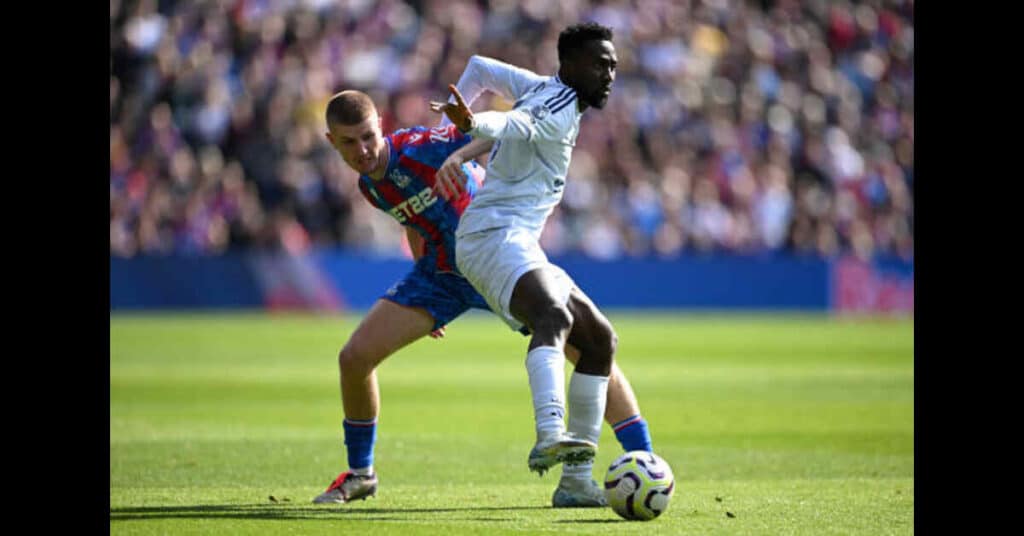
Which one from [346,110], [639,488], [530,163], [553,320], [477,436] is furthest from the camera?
[477,436]

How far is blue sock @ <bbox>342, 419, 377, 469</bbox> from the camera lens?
8.68 metres

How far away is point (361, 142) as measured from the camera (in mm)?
8531

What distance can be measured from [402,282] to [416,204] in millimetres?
469

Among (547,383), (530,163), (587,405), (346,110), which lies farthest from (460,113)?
(587,405)

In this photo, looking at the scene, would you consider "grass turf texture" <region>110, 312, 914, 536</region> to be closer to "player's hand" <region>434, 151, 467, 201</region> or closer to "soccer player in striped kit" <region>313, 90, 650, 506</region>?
"soccer player in striped kit" <region>313, 90, 650, 506</region>

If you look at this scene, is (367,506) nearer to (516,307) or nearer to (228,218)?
(516,307)

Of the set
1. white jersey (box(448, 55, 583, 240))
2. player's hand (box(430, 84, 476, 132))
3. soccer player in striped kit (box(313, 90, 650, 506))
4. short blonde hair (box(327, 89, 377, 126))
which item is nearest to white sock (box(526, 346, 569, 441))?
white jersey (box(448, 55, 583, 240))

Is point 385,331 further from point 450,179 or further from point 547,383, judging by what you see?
point 547,383

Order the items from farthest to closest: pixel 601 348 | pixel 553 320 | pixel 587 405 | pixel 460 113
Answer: pixel 601 348 → pixel 587 405 → pixel 553 320 → pixel 460 113

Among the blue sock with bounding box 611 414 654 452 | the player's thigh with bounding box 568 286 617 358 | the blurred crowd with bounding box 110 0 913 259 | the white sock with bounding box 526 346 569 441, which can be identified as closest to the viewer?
the white sock with bounding box 526 346 569 441

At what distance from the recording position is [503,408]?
14.8m
